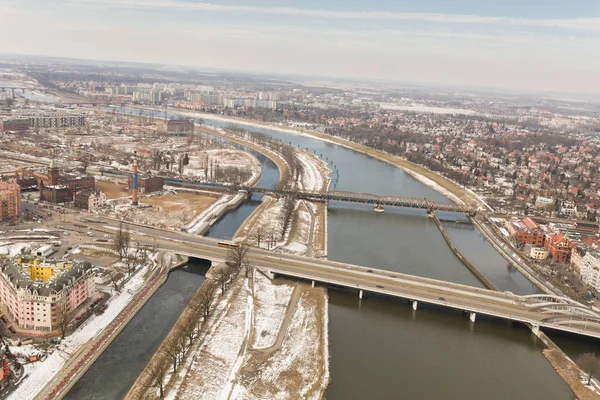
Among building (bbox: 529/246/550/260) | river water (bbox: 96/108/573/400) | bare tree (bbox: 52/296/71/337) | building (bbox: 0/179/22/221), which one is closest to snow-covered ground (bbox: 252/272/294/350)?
river water (bbox: 96/108/573/400)

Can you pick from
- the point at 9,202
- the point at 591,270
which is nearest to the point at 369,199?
the point at 591,270

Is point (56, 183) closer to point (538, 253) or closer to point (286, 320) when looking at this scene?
point (286, 320)

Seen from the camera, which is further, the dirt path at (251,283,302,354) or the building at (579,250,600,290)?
the building at (579,250,600,290)

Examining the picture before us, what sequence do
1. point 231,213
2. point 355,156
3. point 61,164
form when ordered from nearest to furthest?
point 231,213 < point 61,164 < point 355,156

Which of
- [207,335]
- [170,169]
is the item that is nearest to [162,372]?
[207,335]

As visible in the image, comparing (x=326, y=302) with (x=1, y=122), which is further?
(x=1, y=122)

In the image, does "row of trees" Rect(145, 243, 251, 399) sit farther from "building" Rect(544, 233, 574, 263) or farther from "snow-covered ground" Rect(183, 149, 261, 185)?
"snow-covered ground" Rect(183, 149, 261, 185)

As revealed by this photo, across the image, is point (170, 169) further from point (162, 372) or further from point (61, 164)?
point (162, 372)
